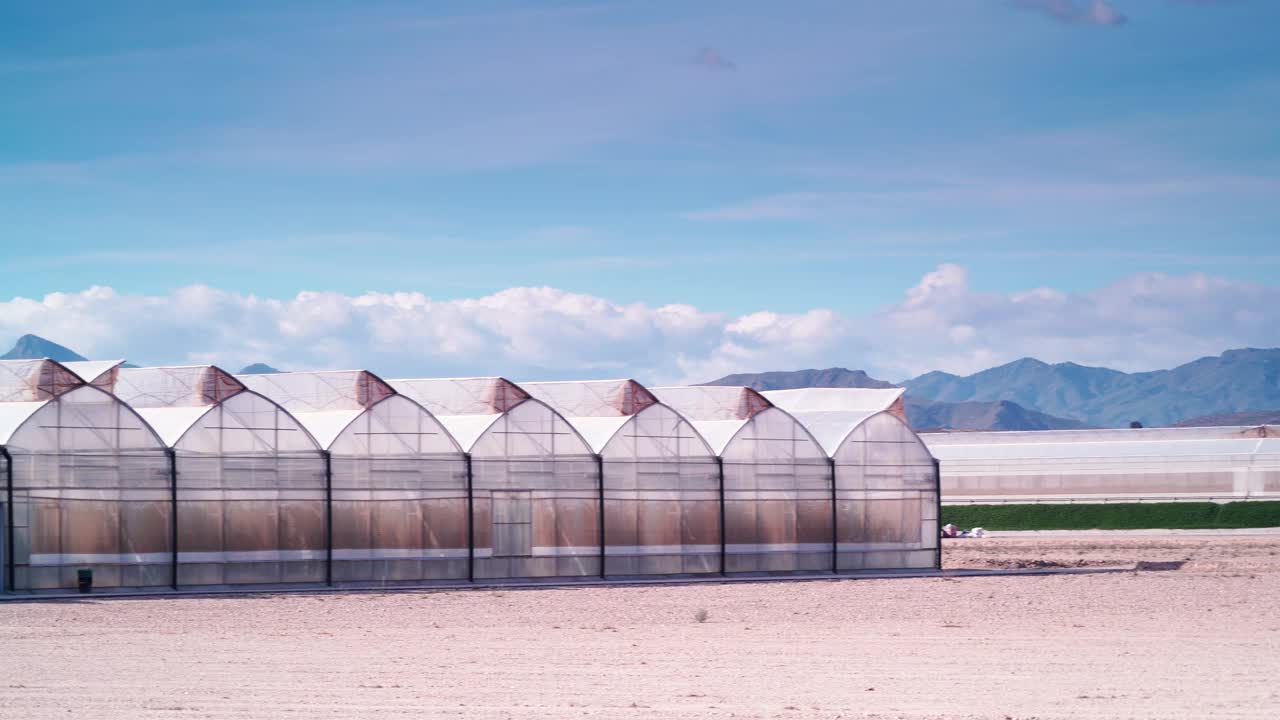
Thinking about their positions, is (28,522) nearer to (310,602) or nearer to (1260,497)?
(310,602)

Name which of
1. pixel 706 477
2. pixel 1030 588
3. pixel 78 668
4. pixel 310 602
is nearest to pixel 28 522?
pixel 310 602

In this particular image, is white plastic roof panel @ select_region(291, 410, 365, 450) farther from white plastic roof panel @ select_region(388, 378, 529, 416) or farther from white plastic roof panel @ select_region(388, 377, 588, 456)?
white plastic roof panel @ select_region(388, 378, 529, 416)

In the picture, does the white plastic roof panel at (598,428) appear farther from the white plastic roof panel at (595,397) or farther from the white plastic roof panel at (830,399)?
the white plastic roof panel at (830,399)

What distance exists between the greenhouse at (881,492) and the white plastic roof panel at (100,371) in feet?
64.2

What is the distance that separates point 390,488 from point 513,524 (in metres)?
3.44

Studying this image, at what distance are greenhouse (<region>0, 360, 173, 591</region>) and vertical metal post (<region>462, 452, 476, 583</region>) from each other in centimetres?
743

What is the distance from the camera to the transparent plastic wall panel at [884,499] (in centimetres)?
4400

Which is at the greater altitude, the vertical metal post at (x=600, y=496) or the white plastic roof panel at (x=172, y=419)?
the white plastic roof panel at (x=172, y=419)

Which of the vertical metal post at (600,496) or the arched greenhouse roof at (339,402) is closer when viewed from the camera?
the arched greenhouse roof at (339,402)

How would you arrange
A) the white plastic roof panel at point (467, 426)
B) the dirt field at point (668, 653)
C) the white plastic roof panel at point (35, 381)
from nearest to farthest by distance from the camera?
the dirt field at point (668, 653) < the white plastic roof panel at point (35, 381) < the white plastic roof panel at point (467, 426)

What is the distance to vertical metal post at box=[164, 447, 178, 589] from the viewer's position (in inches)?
1415

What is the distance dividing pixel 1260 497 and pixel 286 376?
172 feet

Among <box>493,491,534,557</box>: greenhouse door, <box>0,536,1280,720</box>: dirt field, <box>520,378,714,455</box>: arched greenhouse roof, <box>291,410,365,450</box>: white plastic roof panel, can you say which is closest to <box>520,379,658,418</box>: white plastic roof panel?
<box>520,378,714,455</box>: arched greenhouse roof

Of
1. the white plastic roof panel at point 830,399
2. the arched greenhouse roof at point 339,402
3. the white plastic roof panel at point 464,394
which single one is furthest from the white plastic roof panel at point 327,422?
the white plastic roof panel at point 830,399
